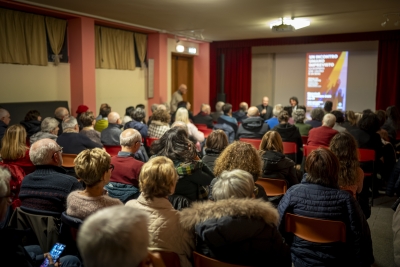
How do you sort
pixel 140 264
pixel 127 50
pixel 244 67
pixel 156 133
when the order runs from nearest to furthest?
pixel 140 264 < pixel 156 133 < pixel 127 50 < pixel 244 67

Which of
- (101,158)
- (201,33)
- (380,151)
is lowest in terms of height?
(380,151)

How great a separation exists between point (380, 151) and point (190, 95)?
25.3 feet

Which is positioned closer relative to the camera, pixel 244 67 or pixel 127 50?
pixel 127 50

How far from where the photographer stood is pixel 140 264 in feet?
4.33

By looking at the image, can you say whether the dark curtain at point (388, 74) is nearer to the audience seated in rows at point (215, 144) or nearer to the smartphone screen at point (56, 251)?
the audience seated in rows at point (215, 144)

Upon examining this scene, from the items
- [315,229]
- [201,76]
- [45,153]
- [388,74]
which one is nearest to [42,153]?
[45,153]

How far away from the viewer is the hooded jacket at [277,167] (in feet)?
11.3

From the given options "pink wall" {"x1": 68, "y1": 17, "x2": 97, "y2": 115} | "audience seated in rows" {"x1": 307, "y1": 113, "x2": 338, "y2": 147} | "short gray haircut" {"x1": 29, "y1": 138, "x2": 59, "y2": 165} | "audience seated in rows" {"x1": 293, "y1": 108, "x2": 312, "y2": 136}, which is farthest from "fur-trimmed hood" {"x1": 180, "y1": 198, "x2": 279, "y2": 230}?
"pink wall" {"x1": 68, "y1": 17, "x2": 97, "y2": 115}

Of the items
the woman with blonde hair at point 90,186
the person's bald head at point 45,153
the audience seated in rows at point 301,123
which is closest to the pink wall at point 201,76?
the audience seated in rows at point 301,123

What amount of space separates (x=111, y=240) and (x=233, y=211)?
2.54 ft

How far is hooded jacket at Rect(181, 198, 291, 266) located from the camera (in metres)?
1.79

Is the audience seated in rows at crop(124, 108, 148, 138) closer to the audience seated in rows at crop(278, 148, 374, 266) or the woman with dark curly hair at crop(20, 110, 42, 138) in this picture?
the woman with dark curly hair at crop(20, 110, 42, 138)

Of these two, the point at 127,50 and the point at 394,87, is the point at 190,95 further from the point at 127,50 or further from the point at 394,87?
the point at 394,87

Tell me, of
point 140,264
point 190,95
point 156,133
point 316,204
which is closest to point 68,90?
point 156,133
